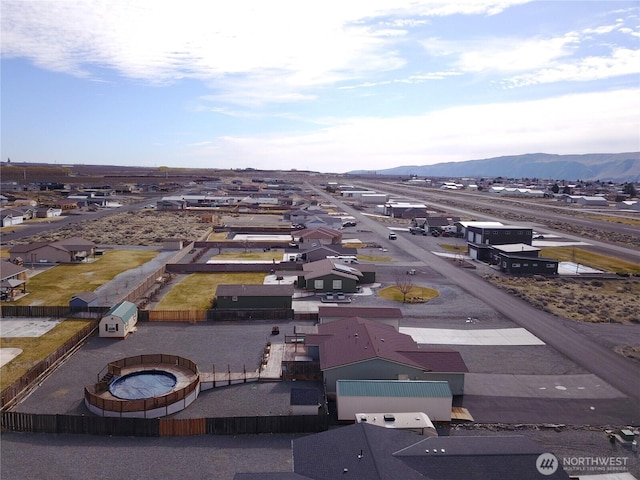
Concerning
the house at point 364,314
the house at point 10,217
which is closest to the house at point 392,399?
the house at point 364,314

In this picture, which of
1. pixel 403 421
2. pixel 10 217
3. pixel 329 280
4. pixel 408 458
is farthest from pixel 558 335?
pixel 10 217

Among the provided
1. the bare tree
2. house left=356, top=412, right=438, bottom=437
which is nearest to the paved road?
the bare tree

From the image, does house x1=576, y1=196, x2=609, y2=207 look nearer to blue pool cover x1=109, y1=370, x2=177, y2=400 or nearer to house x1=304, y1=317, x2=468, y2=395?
house x1=304, y1=317, x2=468, y2=395

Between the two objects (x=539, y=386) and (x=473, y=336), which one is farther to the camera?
(x=473, y=336)

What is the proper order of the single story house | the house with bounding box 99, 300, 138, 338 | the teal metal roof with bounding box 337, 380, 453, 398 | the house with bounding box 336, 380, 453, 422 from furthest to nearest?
the single story house, the house with bounding box 99, 300, 138, 338, the teal metal roof with bounding box 337, 380, 453, 398, the house with bounding box 336, 380, 453, 422

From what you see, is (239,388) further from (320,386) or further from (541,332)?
(541,332)

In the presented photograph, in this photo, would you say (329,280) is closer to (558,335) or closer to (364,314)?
(364,314)
